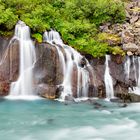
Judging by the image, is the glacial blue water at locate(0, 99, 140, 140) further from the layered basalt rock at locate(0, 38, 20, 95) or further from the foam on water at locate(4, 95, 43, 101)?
Answer: the layered basalt rock at locate(0, 38, 20, 95)

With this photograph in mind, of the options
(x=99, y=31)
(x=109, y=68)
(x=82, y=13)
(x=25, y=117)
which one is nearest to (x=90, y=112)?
(x=25, y=117)

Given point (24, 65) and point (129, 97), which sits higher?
point (24, 65)

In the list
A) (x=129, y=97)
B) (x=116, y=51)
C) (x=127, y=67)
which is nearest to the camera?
(x=129, y=97)

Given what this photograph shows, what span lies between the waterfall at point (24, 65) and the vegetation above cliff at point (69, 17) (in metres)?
0.53

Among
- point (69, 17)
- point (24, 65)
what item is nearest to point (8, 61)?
point (24, 65)

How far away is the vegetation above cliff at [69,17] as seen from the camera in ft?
66.5

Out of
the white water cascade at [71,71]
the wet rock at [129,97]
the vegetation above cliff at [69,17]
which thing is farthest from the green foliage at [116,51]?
the wet rock at [129,97]

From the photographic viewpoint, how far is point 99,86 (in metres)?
19.1

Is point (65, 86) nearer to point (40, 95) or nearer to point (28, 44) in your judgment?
point (40, 95)

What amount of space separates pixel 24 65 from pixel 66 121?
5323 millimetres

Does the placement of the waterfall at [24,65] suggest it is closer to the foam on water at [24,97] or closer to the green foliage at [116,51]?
the foam on water at [24,97]

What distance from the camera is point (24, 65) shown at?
19078mm

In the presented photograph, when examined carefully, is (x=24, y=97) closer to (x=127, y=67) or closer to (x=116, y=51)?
(x=116, y=51)

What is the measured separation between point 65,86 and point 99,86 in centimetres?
172
